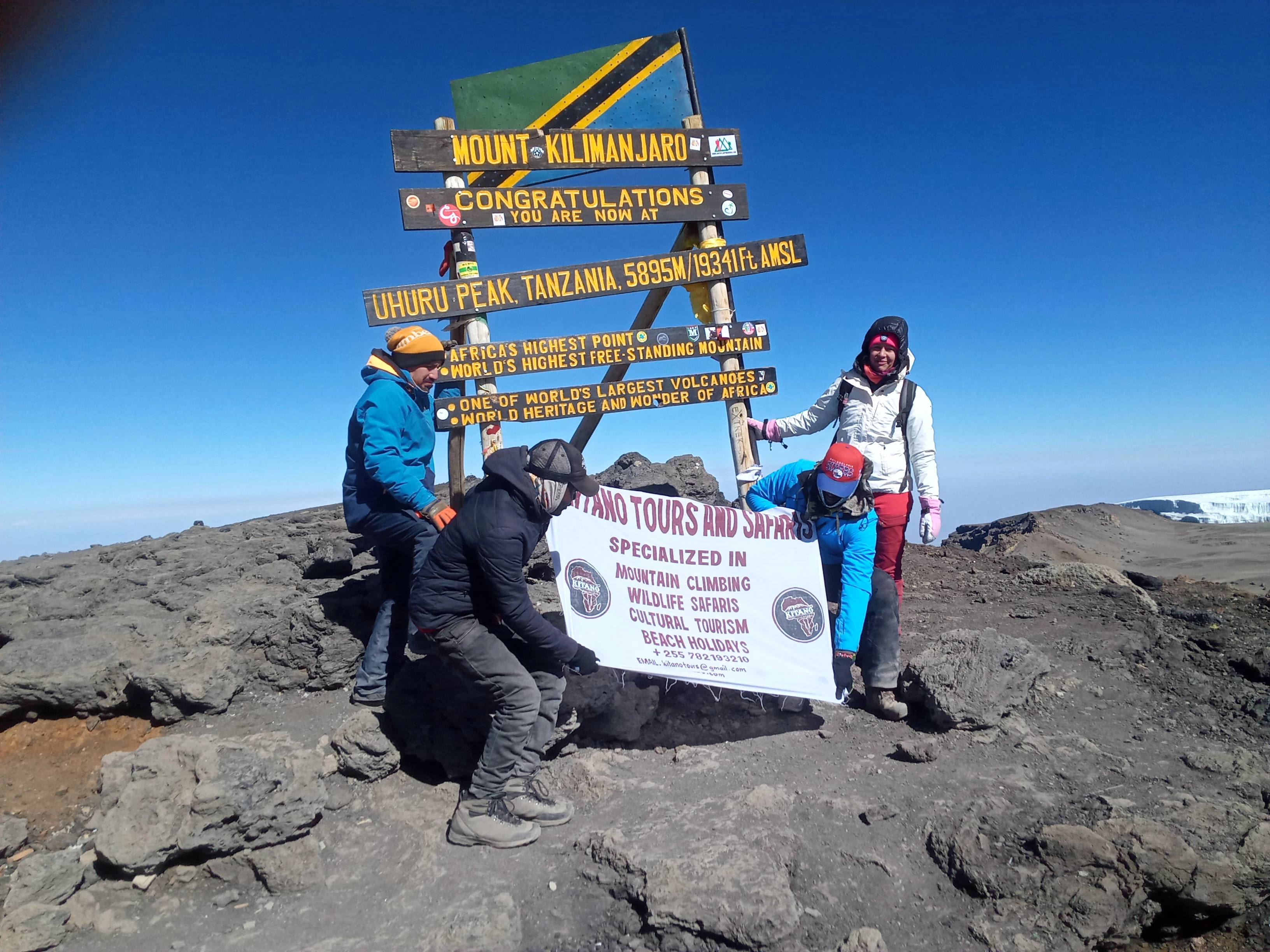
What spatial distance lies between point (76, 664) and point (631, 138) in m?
5.67

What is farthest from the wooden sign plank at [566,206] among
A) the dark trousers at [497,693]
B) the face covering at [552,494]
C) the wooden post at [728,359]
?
the dark trousers at [497,693]

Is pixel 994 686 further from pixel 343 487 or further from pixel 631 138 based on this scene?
pixel 631 138

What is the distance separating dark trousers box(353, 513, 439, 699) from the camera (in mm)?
4359

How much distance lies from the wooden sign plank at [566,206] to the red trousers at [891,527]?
2.83m

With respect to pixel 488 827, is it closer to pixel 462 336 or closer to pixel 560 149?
pixel 462 336

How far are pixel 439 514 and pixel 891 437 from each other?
316 centimetres

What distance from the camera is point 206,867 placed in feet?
11.4

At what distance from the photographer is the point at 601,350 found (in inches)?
222

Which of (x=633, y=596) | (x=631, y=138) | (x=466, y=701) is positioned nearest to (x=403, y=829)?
(x=466, y=701)

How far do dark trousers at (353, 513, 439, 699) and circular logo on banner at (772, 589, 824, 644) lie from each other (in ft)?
7.69

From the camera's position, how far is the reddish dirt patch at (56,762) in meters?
3.86

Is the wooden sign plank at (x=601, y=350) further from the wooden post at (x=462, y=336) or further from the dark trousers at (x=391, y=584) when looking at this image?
the dark trousers at (x=391, y=584)

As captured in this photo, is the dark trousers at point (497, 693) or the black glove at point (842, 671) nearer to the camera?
the dark trousers at point (497, 693)

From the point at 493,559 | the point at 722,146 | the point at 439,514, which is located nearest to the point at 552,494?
the point at 493,559
